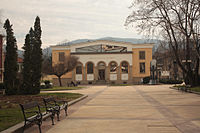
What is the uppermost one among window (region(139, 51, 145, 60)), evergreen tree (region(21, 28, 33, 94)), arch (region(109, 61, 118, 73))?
window (region(139, 51, 145, 60))

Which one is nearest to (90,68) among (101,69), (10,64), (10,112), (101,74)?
(101,69)

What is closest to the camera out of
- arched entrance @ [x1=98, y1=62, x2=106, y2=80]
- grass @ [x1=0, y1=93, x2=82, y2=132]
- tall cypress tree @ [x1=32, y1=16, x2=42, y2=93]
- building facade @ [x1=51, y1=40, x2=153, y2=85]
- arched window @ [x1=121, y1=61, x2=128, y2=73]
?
grass @ [x1=0, y1=93, x2=82, y2=132]

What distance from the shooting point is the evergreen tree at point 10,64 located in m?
25.8

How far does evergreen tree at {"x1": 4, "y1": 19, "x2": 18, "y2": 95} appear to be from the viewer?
25766 mm

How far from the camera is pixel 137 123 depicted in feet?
30.8

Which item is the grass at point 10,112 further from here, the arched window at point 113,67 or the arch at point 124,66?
the arch at point 124,66

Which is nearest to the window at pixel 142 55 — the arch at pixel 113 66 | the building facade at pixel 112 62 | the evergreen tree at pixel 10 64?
the building facade at pixel 112 62

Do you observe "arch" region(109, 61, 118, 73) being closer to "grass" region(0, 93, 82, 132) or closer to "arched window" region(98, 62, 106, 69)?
"arched window" region(98, 62, 106, 69)

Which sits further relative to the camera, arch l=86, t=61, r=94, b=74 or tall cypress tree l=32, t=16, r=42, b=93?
arch l=86, t=61, r=94, b=74

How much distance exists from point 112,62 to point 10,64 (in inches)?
1853

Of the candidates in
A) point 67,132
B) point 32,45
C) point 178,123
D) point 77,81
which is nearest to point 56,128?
point 67,132

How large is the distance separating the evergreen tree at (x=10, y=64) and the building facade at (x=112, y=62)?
43969 millimetres

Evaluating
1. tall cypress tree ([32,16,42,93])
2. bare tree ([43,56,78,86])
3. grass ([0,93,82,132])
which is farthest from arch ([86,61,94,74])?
grass ([0,93,82,132])

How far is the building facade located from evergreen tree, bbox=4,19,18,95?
4397 cm
